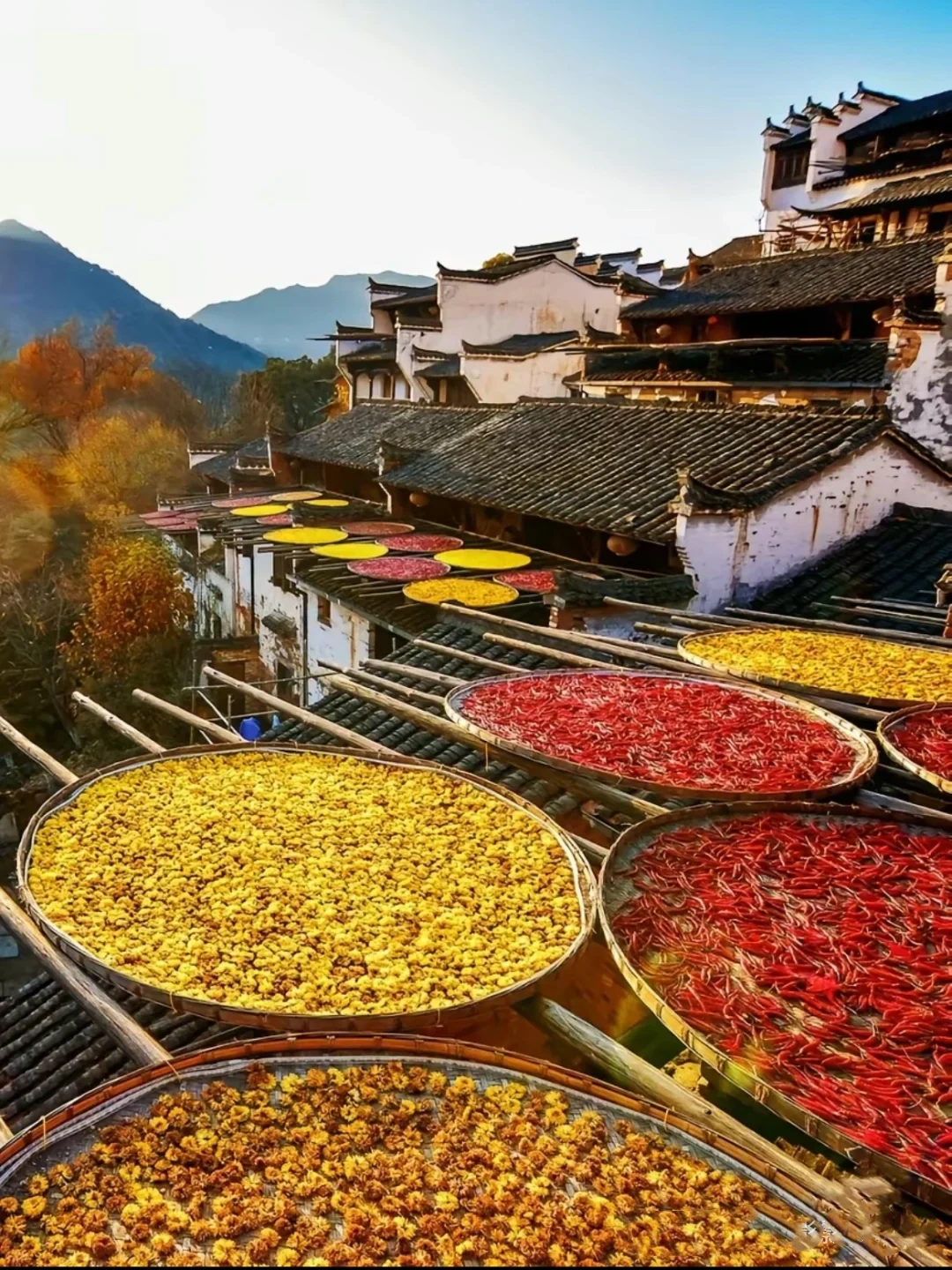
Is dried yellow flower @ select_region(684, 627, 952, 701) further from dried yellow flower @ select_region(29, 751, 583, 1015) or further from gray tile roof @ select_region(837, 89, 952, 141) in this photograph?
gray tile roof @ select_region(837, 89, 952, 141)

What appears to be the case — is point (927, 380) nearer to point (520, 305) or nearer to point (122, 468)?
point (520, 305)

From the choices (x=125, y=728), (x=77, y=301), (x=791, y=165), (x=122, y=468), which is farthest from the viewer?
(x=77, y=301)

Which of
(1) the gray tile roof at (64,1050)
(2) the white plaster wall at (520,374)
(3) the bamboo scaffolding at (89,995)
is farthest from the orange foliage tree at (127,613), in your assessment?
(3) the bamboo scaffolding at (89,995)

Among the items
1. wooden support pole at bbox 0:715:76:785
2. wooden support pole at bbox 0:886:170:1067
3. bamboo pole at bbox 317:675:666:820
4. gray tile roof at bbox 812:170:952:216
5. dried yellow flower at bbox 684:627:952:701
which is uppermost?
gray tile roof at bbox 812:170:952:216

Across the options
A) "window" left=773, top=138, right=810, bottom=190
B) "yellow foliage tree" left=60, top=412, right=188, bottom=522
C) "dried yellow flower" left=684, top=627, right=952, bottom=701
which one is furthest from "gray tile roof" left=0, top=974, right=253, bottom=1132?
"window" left=773, top=138, right=810, bottom=190

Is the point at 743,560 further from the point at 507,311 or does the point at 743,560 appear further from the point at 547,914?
the point at 507,311

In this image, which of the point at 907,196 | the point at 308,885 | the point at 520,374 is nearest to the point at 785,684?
the point at 308,885
